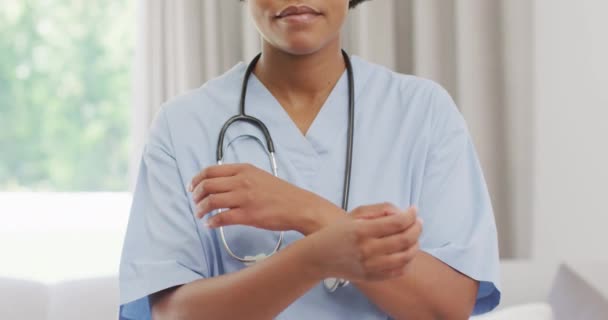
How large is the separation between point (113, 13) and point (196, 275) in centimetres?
197

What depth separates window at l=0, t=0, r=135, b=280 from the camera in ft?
9.68

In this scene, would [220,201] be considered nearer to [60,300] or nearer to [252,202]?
[252,202]

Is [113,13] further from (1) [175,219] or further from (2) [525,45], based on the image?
(1) [175,219]

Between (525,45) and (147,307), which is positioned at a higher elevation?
(525,45)

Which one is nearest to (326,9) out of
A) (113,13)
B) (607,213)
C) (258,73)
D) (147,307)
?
(258,73)

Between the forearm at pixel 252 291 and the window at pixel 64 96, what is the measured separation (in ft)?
6.15

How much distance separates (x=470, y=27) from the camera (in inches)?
80.7

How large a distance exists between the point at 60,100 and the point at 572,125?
170 cm

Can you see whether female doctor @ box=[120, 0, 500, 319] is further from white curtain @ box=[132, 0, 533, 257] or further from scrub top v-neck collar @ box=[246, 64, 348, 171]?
white curtain @ box=[132, 0, 533, 257]

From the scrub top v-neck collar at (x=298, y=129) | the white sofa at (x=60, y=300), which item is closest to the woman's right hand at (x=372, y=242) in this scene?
the scrub top v-neck collar at (x=298, y=129)

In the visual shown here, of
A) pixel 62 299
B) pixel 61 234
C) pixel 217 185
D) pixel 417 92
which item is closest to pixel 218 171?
pixel 217 185

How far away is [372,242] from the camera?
0.89 meters

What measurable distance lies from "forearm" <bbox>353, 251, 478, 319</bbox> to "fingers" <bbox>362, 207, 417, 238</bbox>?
0.11 m

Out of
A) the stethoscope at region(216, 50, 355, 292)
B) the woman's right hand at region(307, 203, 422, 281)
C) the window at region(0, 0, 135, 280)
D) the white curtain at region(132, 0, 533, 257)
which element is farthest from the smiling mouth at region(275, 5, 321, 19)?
the window at region(0, 0, 135, 280)
